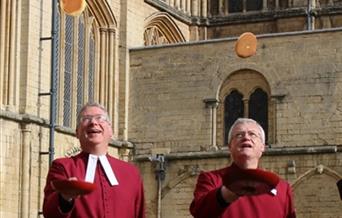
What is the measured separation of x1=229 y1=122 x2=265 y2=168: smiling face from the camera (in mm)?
6773

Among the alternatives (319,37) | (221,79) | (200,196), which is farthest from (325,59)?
(200,196)

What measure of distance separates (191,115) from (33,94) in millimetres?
4575

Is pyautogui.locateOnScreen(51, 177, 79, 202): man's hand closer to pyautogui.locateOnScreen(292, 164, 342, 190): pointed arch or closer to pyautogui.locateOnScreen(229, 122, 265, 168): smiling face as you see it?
pyautogui.locateOnScreen(229, 122, 265, 168): smiling face

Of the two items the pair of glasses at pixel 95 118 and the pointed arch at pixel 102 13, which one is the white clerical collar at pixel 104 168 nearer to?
the pair of glasses at pixel 95 118

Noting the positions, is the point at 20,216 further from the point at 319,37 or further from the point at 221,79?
the point at 319,37

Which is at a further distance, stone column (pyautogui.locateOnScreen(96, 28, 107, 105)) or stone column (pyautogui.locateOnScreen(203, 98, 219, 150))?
stone column (pyautogui.locateOnScreen(96, 28, 107, 105))

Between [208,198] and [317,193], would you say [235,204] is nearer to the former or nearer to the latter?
[208,198]

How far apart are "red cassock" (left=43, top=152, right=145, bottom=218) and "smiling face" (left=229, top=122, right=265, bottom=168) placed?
0.72m

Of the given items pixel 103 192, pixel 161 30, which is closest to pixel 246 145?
pixel 103 192

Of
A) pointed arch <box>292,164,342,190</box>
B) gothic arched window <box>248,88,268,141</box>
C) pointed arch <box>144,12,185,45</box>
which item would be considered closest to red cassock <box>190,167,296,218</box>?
pointed arch <box>292,164,342,190</box>

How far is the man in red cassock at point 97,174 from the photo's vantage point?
22.4 feet

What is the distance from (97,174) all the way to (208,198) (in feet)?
2.59

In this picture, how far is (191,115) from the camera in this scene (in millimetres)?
27438

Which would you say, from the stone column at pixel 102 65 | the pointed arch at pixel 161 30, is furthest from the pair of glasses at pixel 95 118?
the pointed arch at pixel 161 30
